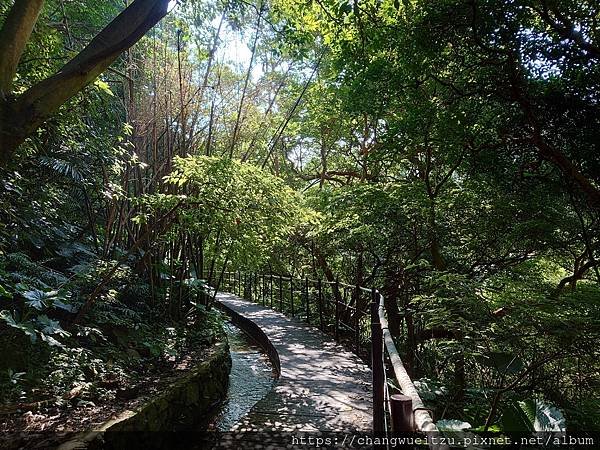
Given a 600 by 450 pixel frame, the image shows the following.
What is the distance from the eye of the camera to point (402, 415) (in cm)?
141

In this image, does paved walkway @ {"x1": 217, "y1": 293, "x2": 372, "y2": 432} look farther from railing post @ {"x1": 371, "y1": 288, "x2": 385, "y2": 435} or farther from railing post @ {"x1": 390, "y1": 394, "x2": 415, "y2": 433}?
railing post @ {"x1": 390, "y1": 394, "x2": 415, "y2": 433}

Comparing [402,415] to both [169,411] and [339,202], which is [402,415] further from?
[339,202]

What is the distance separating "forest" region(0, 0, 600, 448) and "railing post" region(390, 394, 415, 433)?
0.67 ft

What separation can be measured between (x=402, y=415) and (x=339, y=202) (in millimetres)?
4841

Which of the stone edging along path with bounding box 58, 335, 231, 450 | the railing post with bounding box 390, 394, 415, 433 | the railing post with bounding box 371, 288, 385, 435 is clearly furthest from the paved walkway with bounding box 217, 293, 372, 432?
the railing post with bounding box 390, 394, 415, 433

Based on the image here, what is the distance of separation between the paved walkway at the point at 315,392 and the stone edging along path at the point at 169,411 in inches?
23.0

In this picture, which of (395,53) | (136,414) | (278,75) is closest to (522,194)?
(395,53)

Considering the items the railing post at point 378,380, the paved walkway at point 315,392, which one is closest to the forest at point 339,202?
the railing post at point 378,380

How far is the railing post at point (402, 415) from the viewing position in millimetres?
1392

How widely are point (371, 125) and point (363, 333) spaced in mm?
4180

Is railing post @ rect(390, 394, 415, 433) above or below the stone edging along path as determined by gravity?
above

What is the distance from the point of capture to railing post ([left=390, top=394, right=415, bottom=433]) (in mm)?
1392

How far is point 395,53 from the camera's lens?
4.69 metres

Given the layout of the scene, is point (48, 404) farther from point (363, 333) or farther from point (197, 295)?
point (363, 333)
